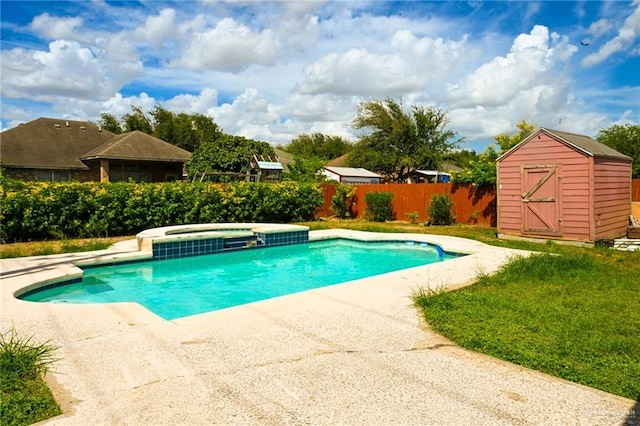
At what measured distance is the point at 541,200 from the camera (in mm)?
10875

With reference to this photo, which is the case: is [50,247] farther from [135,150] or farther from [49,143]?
[49,143]

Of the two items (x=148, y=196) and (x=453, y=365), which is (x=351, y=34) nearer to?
(x=148, y=196)

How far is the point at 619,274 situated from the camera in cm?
670

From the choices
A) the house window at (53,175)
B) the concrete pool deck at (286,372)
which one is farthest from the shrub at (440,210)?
the house window at (53,175)

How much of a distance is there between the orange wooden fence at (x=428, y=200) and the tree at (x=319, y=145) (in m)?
40.7

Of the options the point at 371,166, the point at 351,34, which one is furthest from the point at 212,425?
the point at 371,166

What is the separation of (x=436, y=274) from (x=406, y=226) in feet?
28.7

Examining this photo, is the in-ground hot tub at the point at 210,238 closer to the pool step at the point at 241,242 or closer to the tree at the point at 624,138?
the pool step at the point at 241,242

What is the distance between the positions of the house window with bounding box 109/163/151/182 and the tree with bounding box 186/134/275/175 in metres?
2.23

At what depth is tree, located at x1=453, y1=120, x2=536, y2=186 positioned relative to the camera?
14570 millimetres

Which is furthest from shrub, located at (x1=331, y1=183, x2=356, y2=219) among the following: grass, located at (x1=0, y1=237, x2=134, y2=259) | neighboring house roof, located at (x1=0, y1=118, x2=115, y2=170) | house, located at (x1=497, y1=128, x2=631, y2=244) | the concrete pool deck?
neighboring house roof, located at (x1=0, y1=118, x2=115, y2=170)

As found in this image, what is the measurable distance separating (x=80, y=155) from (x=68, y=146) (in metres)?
0.94

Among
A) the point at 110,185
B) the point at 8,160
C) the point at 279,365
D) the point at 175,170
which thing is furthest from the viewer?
the point at 175,170

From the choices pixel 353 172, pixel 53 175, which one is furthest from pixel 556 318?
pixel 353 172
